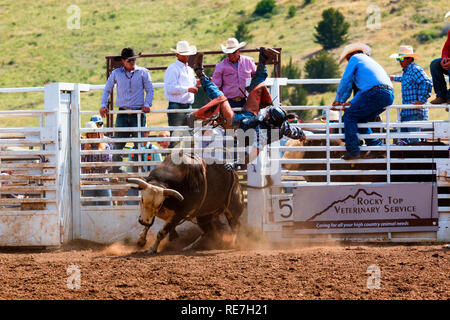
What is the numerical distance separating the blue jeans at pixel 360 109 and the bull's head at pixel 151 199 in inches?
86.5

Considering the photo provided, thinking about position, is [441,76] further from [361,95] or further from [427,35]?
[427,35]

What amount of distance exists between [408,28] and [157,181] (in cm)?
6410

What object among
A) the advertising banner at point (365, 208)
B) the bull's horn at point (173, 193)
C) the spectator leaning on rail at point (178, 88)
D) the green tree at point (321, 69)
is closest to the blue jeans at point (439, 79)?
the advertising banner at point (365, 208)

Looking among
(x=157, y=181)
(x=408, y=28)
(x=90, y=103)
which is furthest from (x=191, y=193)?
(x=408, y=28)

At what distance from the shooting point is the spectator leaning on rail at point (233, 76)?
9539mm

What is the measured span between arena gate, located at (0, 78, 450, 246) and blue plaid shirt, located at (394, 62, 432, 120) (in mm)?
622

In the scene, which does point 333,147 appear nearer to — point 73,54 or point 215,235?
point 215,235

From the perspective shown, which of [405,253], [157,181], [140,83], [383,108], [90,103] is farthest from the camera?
[90,103]

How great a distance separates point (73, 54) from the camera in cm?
7175

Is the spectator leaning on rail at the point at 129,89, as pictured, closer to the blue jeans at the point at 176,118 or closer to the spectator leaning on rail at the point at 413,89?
the blue jeans at the point at 176,118

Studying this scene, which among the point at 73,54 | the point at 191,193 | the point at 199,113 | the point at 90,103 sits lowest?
the point at 191,193

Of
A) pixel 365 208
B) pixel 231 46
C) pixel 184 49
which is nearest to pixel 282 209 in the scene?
pixel 365 208

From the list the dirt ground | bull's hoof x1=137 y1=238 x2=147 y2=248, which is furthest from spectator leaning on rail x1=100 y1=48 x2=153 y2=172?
the dirt ground

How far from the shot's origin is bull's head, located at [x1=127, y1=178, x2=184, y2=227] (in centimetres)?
804
